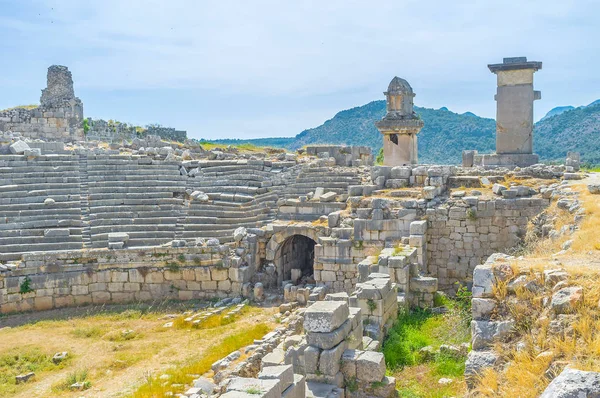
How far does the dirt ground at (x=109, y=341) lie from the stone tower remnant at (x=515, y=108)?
8717 mm

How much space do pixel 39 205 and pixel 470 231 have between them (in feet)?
38.7

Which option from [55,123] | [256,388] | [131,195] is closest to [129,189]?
[131,195]

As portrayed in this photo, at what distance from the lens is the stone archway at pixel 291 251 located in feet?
49.6

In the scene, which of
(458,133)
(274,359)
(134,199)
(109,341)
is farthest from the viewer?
(458,133)

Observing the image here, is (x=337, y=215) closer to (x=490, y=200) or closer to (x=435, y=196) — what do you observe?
(x=435, y=196)

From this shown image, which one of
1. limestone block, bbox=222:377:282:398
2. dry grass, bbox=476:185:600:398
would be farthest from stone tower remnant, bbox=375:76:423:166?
limestone block, bbox=222:377:282:398

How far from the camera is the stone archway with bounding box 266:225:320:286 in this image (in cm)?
1512

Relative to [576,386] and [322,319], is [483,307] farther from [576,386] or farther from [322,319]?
[576,386]

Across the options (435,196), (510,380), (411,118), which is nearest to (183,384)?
(510,380)

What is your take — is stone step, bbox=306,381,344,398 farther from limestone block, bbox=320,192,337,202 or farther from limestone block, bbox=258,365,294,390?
limestone block, bbox=320,192,337,202

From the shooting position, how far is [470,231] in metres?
13.9

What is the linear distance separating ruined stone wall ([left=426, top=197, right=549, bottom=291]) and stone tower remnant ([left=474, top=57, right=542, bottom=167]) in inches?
139

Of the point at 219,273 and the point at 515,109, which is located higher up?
the point at 515,109

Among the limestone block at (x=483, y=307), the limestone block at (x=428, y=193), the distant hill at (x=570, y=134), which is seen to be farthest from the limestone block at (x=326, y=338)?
the distant hill at (x=570, y=134)
